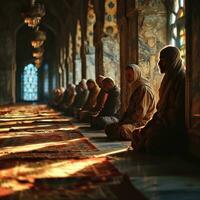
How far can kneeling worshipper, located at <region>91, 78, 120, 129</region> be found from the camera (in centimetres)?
1208

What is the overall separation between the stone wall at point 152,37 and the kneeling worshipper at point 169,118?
366cm

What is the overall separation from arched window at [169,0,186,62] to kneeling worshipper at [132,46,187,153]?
3.16 meters

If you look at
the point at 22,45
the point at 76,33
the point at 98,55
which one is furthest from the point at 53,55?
the point at 98,55

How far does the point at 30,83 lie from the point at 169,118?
125 feet

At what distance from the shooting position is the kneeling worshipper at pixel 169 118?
294 inches

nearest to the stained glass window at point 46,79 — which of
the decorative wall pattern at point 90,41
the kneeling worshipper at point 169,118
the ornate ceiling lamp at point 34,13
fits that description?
the decorative wall pattern at point 90,41

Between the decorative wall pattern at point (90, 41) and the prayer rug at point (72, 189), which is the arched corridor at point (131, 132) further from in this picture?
the decorative wall pattern at point (90, 41)

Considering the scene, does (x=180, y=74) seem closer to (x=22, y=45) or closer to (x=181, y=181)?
(x=181, y=181)

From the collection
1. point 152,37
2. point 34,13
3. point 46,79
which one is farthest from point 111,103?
point 46,79

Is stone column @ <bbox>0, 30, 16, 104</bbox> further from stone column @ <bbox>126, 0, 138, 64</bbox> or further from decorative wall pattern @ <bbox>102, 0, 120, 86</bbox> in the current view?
stone column @ <bbox>126, 0, 138, 64</bbox>

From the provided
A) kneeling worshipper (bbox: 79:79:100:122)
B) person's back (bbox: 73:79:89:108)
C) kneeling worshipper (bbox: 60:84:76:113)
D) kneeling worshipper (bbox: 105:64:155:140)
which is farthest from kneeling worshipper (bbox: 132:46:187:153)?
kneeling worshipper (bbox: 60:84:76:113)

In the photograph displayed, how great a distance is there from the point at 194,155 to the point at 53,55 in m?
36.4

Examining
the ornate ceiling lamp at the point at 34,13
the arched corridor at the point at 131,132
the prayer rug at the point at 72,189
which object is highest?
the ornate ceiling lamp at the point at 34,13

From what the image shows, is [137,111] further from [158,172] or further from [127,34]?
[127,34]
